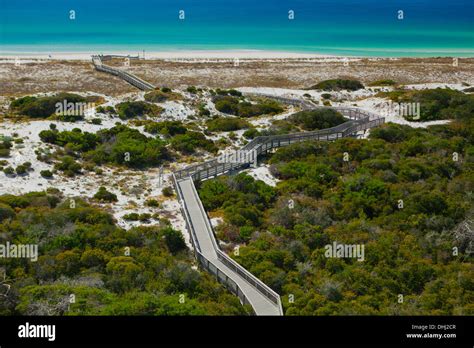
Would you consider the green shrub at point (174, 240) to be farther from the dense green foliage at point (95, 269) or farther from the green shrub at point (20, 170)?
the green shrub at point (20, 170)

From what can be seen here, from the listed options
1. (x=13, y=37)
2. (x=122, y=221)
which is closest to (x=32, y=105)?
(x=122, y=221)

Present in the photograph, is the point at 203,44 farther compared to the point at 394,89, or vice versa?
the point at 203,44

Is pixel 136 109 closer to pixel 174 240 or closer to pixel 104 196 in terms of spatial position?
pixel 104 196

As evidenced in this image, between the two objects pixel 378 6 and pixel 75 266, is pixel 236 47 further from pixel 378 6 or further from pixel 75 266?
pixel 378 6

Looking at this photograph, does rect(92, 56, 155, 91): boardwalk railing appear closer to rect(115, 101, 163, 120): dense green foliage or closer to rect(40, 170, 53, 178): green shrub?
rect(115, 101, 163, 120): dense green foliage

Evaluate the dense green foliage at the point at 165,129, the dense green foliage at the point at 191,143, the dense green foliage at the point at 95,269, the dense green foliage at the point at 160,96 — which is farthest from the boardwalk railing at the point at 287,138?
the dense green foliage at the point at 160,96

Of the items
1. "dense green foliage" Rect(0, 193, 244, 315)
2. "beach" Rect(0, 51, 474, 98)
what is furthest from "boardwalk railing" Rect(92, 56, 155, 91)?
"dense green foliage" Rect(0, 193, 244, 315)
